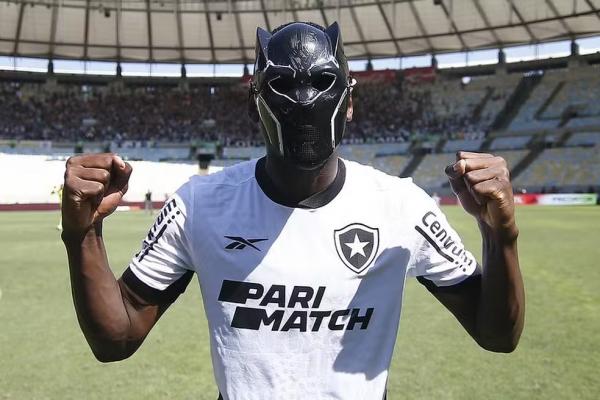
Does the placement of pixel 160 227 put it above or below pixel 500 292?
above

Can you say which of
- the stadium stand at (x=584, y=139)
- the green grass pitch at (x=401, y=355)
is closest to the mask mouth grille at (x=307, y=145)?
the green grass pitch at (x=401, y=355)

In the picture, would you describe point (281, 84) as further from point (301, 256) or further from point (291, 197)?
point (301, 256)

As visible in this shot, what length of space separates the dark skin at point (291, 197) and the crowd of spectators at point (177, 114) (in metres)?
46.0

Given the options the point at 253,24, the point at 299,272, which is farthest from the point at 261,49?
the point at 253,24

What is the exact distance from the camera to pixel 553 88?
147 ft

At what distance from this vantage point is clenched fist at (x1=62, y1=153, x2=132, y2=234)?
1.58 metres

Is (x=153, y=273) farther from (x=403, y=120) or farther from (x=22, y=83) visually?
(x=22, y=83)

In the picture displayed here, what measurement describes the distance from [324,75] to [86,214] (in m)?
0.85

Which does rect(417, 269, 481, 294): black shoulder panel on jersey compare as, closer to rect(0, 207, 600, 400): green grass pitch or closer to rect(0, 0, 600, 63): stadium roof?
rect(0, 207, 600, 400): green grass pitch

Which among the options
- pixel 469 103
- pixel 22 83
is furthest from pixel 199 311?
pixel 22 83

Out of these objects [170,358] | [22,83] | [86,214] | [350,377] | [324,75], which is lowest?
[170,358]

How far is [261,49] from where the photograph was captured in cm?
183

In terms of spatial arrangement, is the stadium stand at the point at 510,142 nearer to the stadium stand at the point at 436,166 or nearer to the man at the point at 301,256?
the stadium stand at the point at 436,166

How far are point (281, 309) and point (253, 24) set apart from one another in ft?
127
